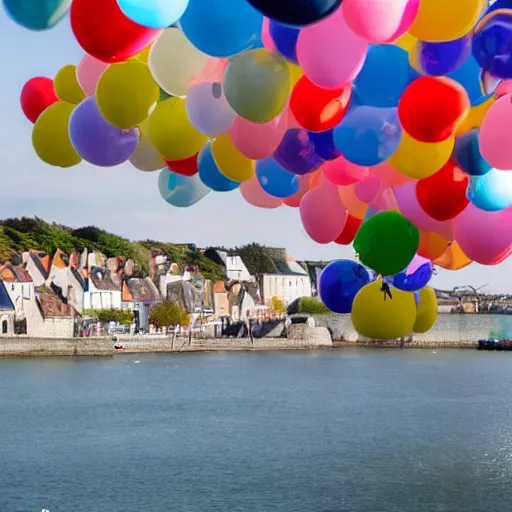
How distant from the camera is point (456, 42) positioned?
3.12 metres

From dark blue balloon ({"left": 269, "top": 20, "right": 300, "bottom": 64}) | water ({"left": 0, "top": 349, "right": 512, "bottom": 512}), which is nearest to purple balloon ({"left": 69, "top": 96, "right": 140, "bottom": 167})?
dark blue balloon ({"left": 269, "top": 20, "right": 300, "bottom": 64})

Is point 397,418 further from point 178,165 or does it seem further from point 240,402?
point 178,165

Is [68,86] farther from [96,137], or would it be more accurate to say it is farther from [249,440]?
[249,440]

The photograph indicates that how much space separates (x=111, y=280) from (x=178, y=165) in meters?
54.4

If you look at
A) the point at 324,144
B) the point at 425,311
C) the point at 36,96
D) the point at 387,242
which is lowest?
the point at 425,311

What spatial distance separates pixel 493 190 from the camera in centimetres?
331

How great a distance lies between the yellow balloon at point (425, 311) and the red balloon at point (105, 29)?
1.91m

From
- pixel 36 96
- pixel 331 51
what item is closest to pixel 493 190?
pixel 331 51

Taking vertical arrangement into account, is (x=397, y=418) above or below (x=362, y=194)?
below

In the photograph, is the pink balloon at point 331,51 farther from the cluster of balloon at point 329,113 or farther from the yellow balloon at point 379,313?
the yellow balloon at point 379,313

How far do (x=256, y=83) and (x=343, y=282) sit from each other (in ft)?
4.12

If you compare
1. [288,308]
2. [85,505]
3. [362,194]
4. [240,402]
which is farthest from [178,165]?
[288,308]

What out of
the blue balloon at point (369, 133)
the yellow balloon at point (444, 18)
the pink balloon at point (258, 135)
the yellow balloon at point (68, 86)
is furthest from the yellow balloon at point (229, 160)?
the yellow balloon at point (444, 18)

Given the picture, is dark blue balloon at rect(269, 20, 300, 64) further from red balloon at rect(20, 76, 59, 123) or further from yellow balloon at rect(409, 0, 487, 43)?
red balloon at rect(20, 76, 59, 123)
